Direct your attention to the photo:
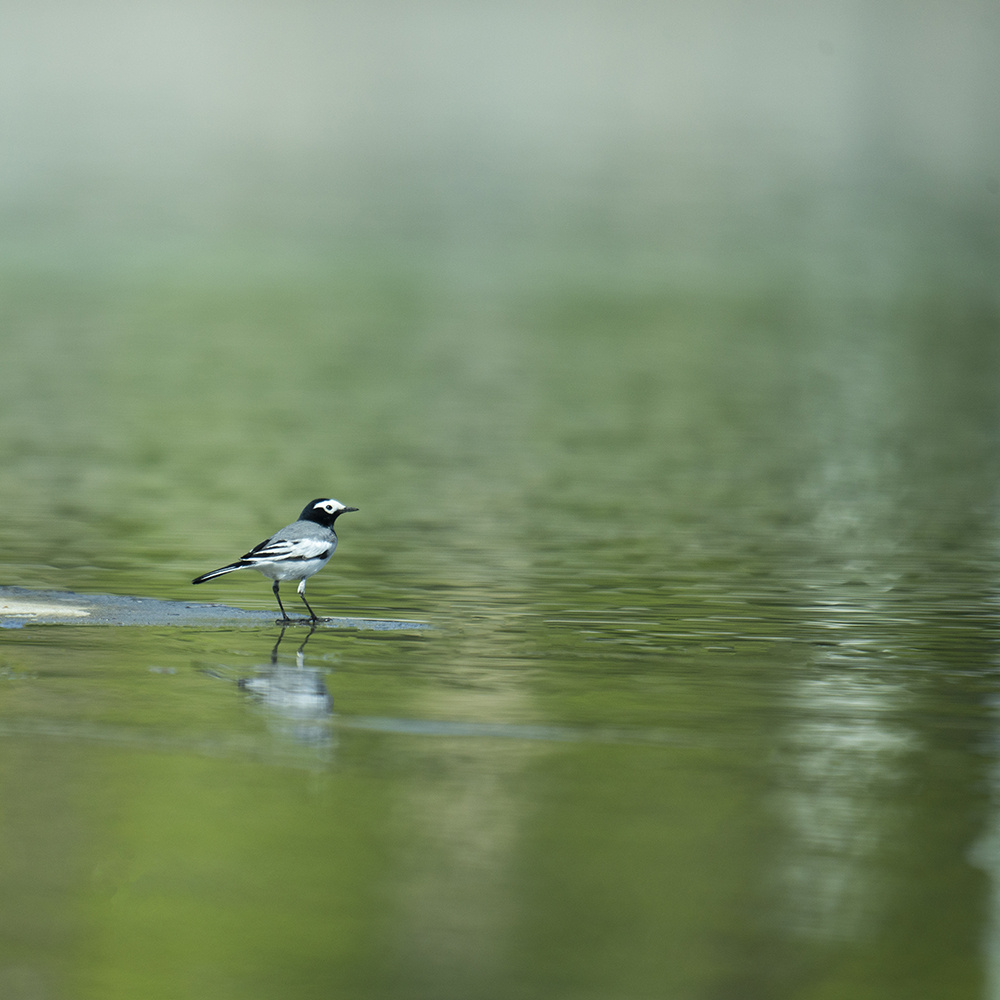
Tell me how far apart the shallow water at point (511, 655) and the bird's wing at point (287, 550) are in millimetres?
461

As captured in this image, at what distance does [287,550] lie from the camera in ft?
48.5

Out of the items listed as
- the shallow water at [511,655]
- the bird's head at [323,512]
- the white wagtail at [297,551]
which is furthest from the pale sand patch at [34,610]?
the bird's head at [323,512]

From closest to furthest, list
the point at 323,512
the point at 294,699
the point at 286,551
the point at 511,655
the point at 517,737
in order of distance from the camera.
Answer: the point at 517,737 < the point at 294,699 < the point at 511,655 < the point at 286,551 < the point at 323,512

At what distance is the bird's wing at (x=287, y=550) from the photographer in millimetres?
14719

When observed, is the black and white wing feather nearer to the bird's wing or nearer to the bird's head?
the bird's wing

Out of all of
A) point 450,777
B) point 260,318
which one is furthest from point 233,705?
point 260,318

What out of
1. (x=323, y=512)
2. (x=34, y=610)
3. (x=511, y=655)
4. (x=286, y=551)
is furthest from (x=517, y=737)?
(x=34, y=610)

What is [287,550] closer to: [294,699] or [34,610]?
[34,610]

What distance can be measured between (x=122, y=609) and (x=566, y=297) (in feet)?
136

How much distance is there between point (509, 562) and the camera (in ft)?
60.9

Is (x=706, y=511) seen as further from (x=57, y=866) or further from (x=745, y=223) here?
(x=745, y=223)

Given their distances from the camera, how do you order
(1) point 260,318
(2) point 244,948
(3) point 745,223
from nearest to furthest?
(2) point 244,948 → (1) point 260,318 → (3) point 745,223

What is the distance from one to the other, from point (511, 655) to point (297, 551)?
1633mm

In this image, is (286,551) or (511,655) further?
(286,551)
